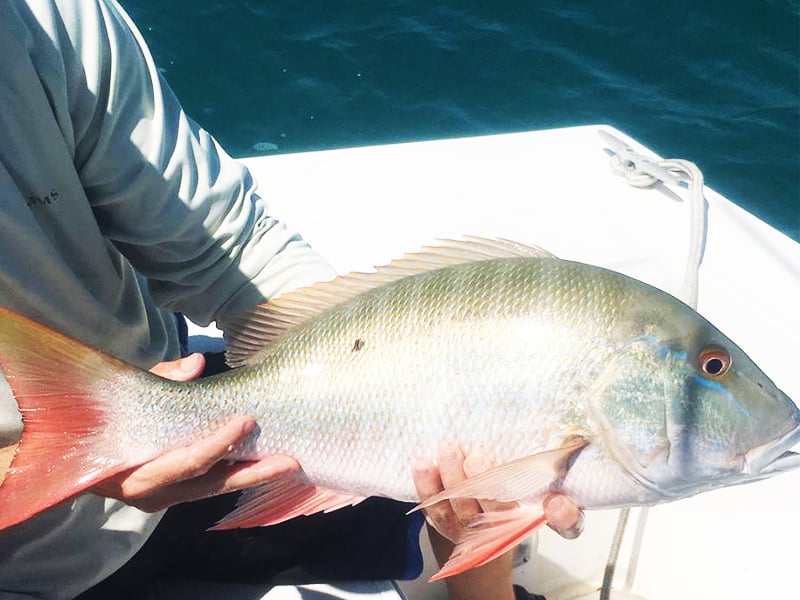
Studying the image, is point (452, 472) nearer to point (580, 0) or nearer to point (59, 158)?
point (59, 158)

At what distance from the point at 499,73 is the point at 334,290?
172 inches

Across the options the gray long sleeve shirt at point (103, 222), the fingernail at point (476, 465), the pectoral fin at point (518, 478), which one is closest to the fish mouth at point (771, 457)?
the pectoral fin at point (518, 478)

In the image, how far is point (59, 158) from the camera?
Answer: 57.9 inches

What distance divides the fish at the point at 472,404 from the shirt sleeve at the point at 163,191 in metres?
0.39

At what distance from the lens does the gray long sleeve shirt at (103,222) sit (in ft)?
4.67

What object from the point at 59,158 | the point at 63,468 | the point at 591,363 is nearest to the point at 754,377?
the point at 591,363

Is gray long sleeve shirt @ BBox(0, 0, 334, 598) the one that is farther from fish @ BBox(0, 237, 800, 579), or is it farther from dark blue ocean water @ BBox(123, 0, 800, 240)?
dark blue ocean water @ BBox(123, 0, 800, 240)

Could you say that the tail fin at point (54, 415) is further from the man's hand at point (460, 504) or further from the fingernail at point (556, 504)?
the fingernail at point (556, 504)

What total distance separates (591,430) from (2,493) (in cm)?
91

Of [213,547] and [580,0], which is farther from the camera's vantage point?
[580,0]

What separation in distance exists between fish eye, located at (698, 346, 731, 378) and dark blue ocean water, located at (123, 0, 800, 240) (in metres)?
3.60

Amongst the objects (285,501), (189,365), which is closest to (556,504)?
(285,501)

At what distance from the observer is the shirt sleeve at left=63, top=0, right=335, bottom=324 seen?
5.06ft

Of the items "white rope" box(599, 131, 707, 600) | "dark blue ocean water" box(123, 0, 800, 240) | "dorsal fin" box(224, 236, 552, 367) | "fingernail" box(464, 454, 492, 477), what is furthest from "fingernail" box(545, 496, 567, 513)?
"dark blue ocean water" box(123, 0, 800, 240)
